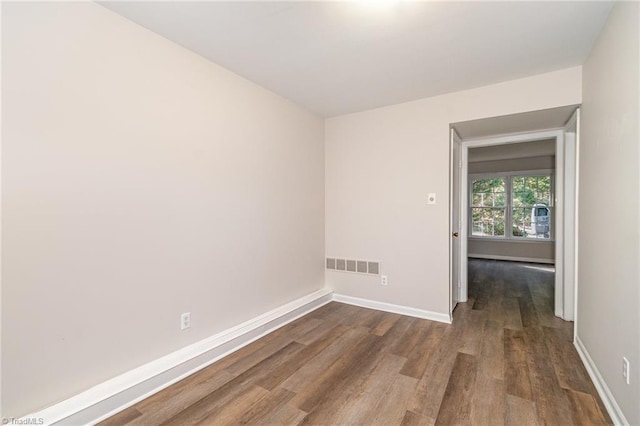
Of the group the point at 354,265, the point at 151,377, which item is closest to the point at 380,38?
the point at 354,265

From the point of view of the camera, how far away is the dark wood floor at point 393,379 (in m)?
1.74

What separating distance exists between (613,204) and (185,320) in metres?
3.08

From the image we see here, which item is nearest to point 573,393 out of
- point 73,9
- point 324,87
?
point 324,87

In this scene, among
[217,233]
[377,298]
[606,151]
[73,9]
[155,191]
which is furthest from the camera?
[377,298]

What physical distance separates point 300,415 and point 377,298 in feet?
6.90

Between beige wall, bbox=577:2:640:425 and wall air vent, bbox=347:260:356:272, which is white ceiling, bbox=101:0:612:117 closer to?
beige wall, bbox=577:2:640:425

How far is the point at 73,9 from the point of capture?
5.45 feet

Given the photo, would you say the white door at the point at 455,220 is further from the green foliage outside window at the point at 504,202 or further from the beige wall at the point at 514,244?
the green foliage outside window at the point at 504,202

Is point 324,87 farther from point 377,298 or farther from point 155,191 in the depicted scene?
point 377,298

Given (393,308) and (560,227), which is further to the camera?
(393,308)

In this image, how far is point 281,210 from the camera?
325cm

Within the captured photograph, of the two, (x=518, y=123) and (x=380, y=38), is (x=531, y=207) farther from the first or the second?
(x=380, y=38)

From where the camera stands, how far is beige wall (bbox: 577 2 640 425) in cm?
150

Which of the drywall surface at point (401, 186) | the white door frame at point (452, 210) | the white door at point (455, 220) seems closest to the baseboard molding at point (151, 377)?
the drywall surface at point (401, 186)
